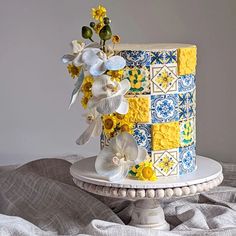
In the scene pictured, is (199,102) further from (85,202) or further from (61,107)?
(85,202)

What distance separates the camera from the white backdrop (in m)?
1.91

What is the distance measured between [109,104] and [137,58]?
4.4 inches

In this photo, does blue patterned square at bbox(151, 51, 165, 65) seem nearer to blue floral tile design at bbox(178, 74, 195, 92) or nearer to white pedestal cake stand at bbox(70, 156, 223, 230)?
blue floral tile design at bbox(178, 74, 195, 92)

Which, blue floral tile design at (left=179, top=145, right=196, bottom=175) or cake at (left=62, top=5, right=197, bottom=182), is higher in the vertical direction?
cake at (left=62, top=5, right=197, bottom=182)

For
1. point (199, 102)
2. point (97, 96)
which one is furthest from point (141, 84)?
point (199, 102)

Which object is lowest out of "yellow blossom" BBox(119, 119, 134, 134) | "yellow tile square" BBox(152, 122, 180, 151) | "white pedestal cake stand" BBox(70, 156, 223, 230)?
"white pedestal cake stand" BBox(70, 156, 223, 230)

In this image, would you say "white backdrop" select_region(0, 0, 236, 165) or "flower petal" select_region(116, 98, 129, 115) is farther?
"white backdrop" select_region(0, 0, 236, 165)

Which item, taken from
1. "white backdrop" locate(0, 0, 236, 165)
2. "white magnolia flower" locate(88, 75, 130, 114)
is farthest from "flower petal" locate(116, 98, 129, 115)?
"white backdrop" locate(0, 0, 236, 165)

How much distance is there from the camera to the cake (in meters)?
1.19

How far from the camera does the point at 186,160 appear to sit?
1.28 metres

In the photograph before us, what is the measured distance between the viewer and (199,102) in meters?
1.96

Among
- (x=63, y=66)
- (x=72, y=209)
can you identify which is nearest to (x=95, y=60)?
(x=72, y=209)

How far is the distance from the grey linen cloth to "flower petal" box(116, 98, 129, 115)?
0.20 meters

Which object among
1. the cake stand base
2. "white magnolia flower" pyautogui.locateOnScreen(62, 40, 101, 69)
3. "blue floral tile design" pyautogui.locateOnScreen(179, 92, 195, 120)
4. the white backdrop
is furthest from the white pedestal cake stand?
the white backdrop
